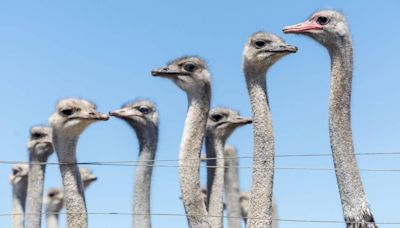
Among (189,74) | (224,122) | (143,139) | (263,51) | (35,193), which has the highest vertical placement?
(263,51)

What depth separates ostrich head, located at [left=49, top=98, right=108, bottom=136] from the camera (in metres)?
15.9

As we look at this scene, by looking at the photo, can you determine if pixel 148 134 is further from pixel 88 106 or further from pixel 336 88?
pixel 336 88

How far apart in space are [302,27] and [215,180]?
2816 millimetres

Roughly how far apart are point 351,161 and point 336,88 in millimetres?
1022

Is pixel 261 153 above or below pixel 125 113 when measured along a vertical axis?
below

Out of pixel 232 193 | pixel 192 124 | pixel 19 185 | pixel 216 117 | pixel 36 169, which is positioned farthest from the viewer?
pixel 19 185

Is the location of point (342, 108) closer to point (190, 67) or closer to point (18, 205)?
point (190, 67)

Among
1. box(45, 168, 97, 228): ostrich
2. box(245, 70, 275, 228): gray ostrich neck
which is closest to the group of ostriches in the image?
box(245, 70, 275, 228): gray ostrich neck

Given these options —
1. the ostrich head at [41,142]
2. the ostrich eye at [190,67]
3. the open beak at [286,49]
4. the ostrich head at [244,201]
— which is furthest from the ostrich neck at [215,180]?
the ostrich head at [244,201]

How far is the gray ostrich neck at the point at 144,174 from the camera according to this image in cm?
1639

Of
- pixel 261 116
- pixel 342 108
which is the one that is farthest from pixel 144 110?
pixel 342 108

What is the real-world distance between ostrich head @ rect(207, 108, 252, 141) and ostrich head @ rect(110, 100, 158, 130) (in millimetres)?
847

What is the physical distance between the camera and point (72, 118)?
52.3 feet

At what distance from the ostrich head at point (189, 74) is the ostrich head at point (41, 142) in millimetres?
4029
